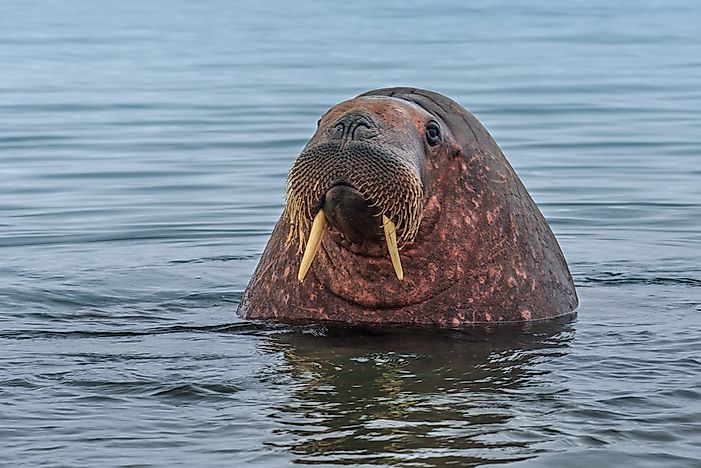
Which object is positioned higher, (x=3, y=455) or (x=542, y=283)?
(x=542, y=283)

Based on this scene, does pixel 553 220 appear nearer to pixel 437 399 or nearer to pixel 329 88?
pixel 437 399

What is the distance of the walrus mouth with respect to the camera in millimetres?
7270

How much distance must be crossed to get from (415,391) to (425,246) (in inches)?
51.6

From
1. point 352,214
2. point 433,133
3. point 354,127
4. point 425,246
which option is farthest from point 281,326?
point 354,127

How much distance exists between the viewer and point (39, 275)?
1062 cm

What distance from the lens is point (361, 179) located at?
7.26 meters

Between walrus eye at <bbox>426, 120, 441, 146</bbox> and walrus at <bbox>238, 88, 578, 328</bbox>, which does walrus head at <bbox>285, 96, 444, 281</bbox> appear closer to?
walrus at <bbox>238, 88, 578, 328</bbox>

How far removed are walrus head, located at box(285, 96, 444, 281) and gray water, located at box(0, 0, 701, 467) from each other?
60cm

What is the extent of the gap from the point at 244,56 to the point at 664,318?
95.8 feet

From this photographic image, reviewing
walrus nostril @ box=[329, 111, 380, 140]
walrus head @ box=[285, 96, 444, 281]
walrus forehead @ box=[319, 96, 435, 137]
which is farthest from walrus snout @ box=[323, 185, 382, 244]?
walrus forehead @ box=[319, 96, 435, 137]

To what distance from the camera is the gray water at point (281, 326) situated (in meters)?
6.21

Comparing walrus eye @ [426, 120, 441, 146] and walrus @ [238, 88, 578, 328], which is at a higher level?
walrus eye @ [426, 120, 441, 146]

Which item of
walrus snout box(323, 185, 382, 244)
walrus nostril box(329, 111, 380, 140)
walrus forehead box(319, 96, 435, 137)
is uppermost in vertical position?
walrus forehead box(319, 96, 435, 137)

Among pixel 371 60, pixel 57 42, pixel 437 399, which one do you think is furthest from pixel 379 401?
pixel 57 42
